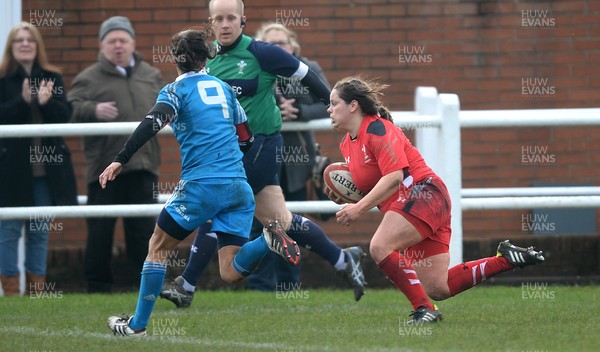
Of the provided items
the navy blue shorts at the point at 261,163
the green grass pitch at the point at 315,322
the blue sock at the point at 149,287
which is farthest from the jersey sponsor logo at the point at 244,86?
the blue sock at the point at 149,287

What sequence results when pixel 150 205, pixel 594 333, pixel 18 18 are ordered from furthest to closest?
pixel 18 18
pixel 150 205
pixel 594 333

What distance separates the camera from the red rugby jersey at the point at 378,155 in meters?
7.32

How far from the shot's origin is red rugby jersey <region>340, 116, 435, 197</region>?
7.32 meters

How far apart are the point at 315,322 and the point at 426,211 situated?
99 cm


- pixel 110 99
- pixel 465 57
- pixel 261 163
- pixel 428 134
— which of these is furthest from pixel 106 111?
pixel 465 57

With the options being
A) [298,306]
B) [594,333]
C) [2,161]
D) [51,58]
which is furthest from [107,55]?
[594,333]

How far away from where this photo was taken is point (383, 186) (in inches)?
284

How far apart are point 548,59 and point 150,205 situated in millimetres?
4500

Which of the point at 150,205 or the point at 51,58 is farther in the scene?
the point at 51,58

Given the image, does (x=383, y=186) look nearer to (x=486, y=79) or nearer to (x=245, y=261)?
(x=245, y=261)

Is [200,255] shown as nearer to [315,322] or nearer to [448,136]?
[315,322]

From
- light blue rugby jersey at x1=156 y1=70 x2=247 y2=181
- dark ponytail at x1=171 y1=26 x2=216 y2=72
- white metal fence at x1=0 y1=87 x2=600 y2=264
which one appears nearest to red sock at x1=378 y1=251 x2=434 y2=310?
light blue rugby jersey at x1=156 y1=70 x2=247 y2=181

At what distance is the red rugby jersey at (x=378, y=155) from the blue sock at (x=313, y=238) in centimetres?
73

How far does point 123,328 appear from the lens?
23.8 feet
